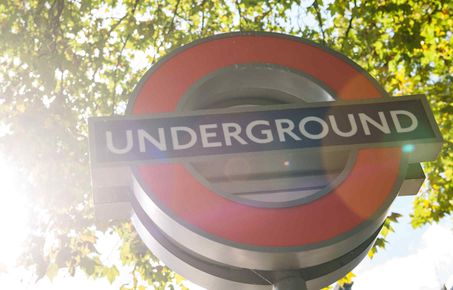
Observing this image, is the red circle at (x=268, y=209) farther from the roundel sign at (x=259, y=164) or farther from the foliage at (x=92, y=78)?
the foliage at (x=92, y=78)

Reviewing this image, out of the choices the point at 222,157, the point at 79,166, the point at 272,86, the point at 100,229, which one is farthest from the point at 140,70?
the point at 222,157

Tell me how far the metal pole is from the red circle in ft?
0.46

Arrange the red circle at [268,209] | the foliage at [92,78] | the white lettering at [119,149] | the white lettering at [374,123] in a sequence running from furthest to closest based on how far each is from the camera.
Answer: the foliage at [92,78]
the white lettering at [374,123]
the white lettering at [119,149]
the red circle at [268,209]

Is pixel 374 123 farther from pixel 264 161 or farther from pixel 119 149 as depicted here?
pixel 119 149

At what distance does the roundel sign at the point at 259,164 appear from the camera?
1.53 metres

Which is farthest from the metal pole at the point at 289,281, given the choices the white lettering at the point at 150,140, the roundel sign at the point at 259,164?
the white lettering at the point at 150,140

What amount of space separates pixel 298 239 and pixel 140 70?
5.41 meters

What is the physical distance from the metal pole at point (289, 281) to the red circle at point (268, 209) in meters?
0.14

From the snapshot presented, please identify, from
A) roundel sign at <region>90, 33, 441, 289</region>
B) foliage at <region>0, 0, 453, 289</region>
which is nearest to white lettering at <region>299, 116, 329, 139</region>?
roundel sign at <region>90, 33, 441, 289</region>

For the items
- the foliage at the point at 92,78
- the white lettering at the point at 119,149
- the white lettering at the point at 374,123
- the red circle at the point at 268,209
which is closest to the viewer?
the red circle at the point at 268,209

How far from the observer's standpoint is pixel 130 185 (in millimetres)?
1750

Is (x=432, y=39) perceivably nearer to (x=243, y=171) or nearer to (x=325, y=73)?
(x=325, y=73)

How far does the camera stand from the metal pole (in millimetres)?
1526

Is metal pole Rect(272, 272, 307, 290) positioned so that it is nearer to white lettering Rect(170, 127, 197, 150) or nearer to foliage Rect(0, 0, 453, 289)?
white lettering Rect(170, 127, 197, 150)
